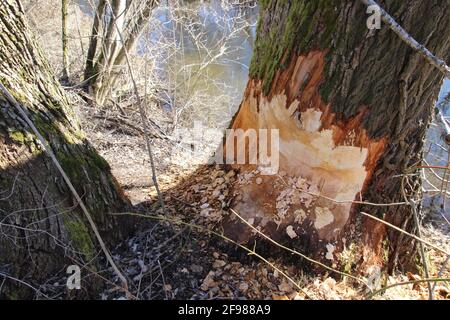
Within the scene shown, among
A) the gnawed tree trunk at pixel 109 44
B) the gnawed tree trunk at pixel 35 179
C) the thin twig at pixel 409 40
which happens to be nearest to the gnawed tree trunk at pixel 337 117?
the thin twig at pixel 409 40

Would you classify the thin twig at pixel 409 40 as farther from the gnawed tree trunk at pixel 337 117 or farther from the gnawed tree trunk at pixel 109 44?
the gnawed tree trunk at pixel 109 44

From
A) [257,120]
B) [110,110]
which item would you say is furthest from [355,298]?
[110,110]

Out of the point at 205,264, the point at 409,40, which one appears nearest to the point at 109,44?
the point at 205,264

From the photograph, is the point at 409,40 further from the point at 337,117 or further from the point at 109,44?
the point at 109,44

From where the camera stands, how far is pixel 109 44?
480 centimetres

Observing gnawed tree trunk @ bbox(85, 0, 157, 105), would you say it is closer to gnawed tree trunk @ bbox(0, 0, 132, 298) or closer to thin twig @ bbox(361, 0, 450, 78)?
gnawed tree trunk @ bbox(0, 0, 132, 298)

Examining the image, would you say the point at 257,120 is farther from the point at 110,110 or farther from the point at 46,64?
the point at 110,110

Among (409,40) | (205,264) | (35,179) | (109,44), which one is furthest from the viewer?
(109,44)

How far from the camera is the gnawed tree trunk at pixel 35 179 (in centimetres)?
161

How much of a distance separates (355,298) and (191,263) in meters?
0.84

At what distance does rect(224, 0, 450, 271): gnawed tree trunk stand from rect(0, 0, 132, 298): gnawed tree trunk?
0.76 m

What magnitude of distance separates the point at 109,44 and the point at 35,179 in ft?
11.6

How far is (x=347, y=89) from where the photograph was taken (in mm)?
1644

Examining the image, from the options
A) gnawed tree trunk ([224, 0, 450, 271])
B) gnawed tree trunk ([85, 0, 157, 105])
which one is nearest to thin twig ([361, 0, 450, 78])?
gnawed tree trunk ([224, 0, 450, 271])
